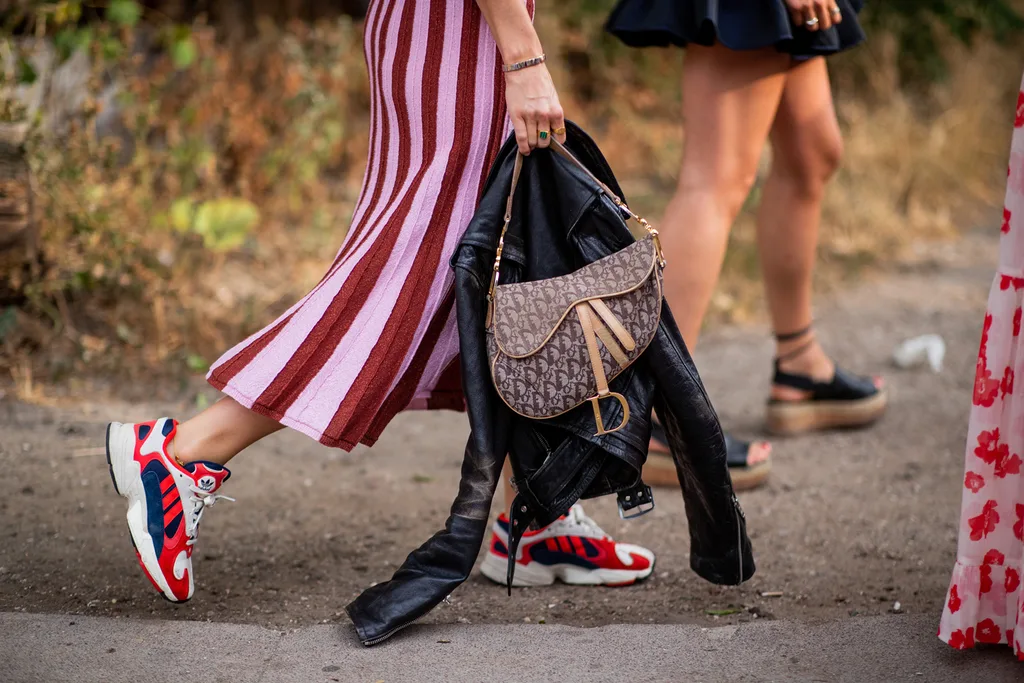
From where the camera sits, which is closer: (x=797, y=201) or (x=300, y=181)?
(x=797, y=201)

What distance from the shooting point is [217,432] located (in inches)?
79.3

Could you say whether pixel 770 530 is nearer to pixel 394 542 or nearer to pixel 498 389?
pixel 394 542

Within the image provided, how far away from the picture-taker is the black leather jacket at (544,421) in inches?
75.1

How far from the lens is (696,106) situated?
8.64ft

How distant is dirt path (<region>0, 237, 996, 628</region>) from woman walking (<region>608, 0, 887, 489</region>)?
294 mm

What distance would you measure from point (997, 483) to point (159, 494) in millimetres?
1478

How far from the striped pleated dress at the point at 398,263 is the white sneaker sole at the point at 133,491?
0.21 m

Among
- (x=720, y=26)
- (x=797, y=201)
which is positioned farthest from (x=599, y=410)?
(x=797, y=201)

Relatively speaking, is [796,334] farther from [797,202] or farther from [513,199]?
[513,199]

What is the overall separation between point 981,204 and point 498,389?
5073 millimetres

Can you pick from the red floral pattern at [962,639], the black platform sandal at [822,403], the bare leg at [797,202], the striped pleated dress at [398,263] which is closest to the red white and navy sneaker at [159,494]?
the striped pleated dress at [398,263]

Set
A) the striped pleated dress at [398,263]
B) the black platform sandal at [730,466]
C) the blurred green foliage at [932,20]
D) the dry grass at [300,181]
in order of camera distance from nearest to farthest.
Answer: the striped pleated dress at [398,263], the black platform sandal at [730,466], the dry grass at [300,181], the blurred green foliage at [932,20]

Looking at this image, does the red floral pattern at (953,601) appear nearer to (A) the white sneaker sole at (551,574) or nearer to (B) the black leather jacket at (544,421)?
(B) the black leather jacket at (544,421)

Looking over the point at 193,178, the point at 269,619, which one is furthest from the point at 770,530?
the point at 193,178
